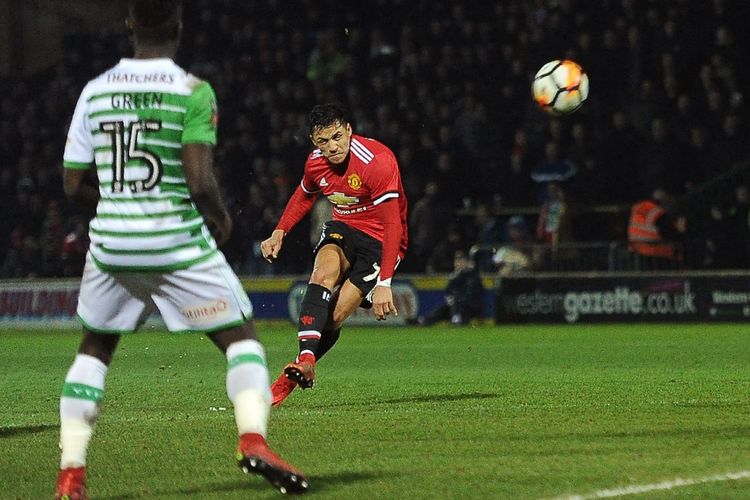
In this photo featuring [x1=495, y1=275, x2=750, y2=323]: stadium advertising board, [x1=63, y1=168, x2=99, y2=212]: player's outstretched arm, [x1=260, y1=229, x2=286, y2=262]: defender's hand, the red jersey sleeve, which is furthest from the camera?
[x1=495, y1=275, x2=750, y2=323]: stadium advertising board

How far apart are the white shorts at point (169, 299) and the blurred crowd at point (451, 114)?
1352 centimetres

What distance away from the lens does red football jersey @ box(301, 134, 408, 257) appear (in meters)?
9.14

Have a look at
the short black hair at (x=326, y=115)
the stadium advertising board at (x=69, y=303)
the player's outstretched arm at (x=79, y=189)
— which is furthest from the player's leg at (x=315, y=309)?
the stadium advertising board at (x=69, y=303)

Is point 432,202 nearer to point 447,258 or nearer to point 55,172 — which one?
point 447,258

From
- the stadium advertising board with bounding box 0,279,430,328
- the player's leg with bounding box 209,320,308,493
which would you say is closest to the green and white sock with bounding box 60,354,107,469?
the player's leg with bounding box 209,320,308,493

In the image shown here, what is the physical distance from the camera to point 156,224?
519cm

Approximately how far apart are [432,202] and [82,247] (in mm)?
6376

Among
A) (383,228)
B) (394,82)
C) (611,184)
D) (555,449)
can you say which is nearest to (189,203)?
(555,449)

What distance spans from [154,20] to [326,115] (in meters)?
3.94

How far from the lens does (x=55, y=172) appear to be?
80.8ft

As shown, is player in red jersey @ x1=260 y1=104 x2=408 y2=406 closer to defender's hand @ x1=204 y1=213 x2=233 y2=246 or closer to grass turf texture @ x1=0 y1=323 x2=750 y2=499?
grass turf texture @ x1=0 y1=323 x2=750 y2=499

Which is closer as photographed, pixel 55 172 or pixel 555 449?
pixel 555 449

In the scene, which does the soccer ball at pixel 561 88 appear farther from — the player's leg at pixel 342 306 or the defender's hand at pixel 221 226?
the defender's hand at pixel 221 226

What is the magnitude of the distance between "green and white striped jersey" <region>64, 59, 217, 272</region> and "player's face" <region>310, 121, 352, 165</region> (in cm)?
389
